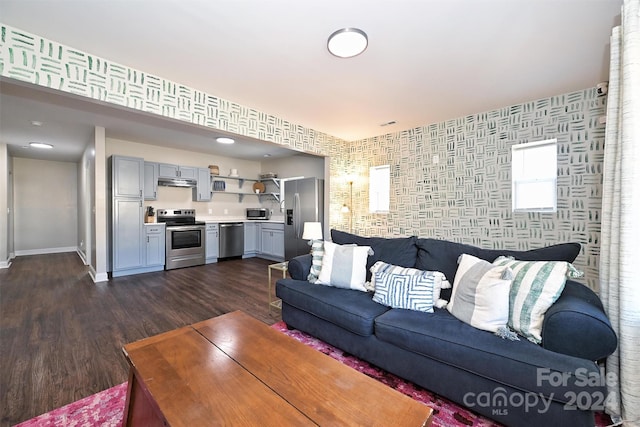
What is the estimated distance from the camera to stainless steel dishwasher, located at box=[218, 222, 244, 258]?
581 centimetres

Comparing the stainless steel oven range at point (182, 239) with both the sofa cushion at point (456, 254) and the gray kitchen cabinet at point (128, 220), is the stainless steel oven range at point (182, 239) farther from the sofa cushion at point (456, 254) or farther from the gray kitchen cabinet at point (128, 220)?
the sofa cushion at point (456, 254)

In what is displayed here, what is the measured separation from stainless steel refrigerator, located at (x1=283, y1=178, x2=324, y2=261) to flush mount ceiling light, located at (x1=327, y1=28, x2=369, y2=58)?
3076 millimetres

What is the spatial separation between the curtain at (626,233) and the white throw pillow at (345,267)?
5.24ft

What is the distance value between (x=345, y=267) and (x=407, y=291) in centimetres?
64

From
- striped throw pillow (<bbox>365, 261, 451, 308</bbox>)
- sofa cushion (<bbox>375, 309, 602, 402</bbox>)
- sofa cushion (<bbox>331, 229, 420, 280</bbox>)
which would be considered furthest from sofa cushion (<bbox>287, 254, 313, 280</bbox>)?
sofa cushion (<bbox>375, 309, 602, 402</bbox>)

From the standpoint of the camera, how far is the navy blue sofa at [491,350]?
125 centimetres

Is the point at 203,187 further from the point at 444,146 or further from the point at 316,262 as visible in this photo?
the point at 444,146

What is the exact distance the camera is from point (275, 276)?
447 cm

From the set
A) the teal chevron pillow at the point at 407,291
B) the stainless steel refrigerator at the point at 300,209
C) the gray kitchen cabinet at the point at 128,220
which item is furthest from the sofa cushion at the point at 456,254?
the gray kitchen cabinet at the point at 128,220

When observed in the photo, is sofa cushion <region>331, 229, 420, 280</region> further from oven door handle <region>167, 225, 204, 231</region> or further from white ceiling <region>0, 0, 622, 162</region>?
oven door handle <region>167, 225, 204, 231</region>

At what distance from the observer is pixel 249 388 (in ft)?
3.50

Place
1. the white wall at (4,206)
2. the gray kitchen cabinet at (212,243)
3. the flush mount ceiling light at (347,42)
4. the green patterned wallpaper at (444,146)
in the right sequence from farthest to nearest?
1. the gray kitchen cabinet at (212,243)
2. the white wall at (4,206)
3. the green patterned wallpaper at (444,146)
4. the flush mount ceiling light at (347,42)

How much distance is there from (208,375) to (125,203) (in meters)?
4.61

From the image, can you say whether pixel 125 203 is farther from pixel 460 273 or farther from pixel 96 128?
pixel 460 273
